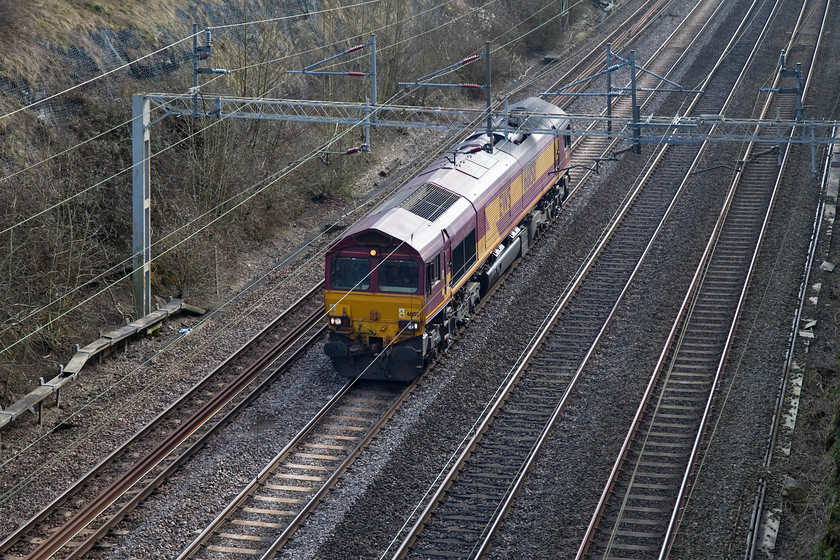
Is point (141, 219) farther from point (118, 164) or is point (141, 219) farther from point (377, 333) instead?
point (377, 333)

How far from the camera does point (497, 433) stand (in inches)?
640

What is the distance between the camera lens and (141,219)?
20641 mm

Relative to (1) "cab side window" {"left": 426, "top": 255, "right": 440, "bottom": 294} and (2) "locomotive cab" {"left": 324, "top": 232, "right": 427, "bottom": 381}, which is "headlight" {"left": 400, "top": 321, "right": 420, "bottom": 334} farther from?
(1) "cab side window" {"left": 426, "top": 255, "right": 440, "bottom": 294}

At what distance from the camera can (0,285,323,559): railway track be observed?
44.1ft

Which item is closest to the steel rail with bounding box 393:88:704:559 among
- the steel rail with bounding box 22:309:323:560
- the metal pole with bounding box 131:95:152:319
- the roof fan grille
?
the roof fan grille

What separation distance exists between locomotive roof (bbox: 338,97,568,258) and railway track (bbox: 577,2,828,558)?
16.2 feet

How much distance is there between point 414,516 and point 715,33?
34.8 metres

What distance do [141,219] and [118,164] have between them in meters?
3.20

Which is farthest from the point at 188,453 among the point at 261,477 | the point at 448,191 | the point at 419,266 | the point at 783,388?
the point at 783,388

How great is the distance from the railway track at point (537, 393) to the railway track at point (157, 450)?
4.37 m

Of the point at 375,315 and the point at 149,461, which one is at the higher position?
the point at 375,315

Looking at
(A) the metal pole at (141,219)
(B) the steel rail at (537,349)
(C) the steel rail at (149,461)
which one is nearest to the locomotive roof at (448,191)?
(B) the steel rail at (537,349)

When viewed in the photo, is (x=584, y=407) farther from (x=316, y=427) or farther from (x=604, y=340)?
(x=316, y=427)

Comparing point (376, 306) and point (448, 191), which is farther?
point (448, 191)
